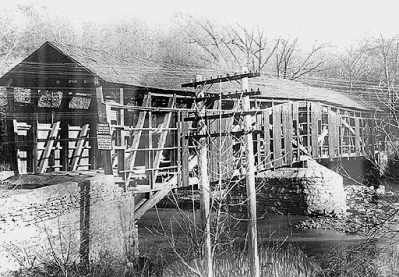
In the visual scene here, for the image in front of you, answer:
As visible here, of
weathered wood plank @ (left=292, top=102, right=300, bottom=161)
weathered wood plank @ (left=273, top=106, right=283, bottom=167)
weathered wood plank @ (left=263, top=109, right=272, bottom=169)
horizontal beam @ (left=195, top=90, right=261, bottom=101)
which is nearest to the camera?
horizontal beam @ (left=195, top=90, right=261, bottom=101)

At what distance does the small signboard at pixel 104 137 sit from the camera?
11.1 metres

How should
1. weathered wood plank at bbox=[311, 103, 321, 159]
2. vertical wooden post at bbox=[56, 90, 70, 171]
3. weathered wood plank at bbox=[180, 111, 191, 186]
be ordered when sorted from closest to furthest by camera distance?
weathered wood plank at bbox=[180, 111, 191, 186], vertical wooden post at bbox=[56, 90, 70, 171], weathered wood plank at bbox=[311, 103, 321, 159]

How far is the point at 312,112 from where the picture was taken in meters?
21.2

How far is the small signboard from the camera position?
36.4ft

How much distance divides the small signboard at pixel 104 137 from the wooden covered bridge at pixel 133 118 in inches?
1.0

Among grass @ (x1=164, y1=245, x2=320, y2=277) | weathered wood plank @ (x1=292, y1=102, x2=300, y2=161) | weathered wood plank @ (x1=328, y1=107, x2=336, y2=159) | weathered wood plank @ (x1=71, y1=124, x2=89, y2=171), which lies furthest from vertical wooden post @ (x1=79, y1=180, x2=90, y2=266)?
weathered wood plank @ (x1=328, y1=107, x2=336, y2=159)

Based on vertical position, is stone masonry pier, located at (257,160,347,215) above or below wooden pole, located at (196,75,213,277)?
below

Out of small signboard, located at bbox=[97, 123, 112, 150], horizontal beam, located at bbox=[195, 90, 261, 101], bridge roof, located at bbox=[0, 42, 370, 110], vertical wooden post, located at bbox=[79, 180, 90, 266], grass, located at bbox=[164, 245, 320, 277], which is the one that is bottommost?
grass, located at bbox=[164, 245, 320, 277]

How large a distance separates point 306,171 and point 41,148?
10.4 m

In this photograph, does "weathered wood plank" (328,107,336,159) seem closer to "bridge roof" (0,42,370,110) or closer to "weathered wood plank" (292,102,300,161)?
"weathered wood plank" (292,102,300,161)

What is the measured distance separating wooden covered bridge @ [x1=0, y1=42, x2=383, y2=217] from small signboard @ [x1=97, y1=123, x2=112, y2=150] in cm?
2

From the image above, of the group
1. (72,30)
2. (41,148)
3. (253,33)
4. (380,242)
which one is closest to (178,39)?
(253,33)

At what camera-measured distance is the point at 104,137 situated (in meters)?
11.2

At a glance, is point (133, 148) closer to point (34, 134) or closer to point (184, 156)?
point (184, 156)
